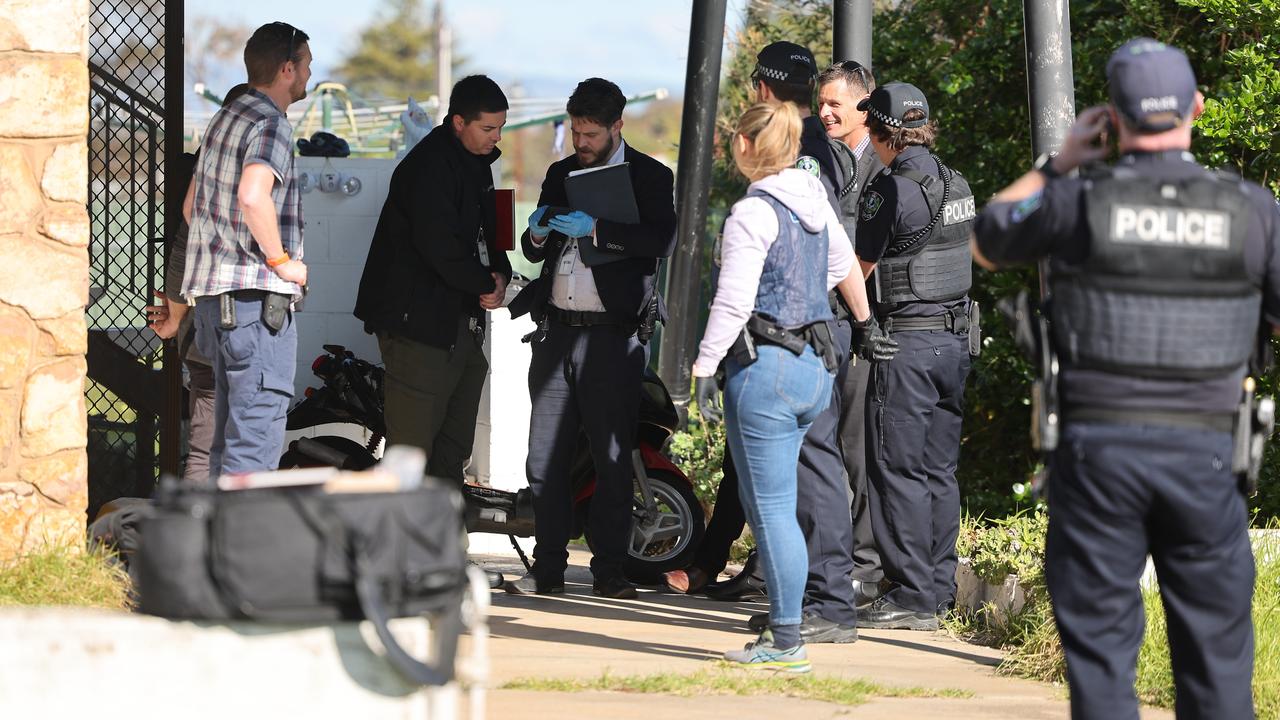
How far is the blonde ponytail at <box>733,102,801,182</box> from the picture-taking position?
5086 mm

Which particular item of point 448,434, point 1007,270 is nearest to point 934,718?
point 448,434

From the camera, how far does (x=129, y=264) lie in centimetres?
785

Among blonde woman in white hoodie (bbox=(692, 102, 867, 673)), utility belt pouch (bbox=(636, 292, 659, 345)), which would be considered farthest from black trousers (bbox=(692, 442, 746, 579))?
blonde woman in white hoodie (bbox=(692, 102, 867, 673))

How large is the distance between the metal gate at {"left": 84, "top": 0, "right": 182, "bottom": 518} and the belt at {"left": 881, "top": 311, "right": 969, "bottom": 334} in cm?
340

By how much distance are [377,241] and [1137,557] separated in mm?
4033

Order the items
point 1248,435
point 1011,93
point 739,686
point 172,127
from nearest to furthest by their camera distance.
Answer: point 1248,435 → point 739,686 → point 172,127 → point 1011,93

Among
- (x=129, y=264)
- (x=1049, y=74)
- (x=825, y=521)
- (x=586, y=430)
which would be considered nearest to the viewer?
(x=825, y=521)

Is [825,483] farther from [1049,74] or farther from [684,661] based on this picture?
[1049,74]

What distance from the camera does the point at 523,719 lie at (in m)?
4.50

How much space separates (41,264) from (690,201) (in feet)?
14.6

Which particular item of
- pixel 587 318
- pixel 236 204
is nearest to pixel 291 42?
pixel 236 204

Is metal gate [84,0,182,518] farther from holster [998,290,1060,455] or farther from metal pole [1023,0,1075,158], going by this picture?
holster [998,290,1060,455]

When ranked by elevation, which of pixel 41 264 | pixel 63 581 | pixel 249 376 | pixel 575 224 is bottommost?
pixel 63 581

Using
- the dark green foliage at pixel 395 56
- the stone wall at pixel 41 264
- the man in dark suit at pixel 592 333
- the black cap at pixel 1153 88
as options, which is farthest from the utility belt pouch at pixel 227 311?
the dark green foliage at pixel 395 56
